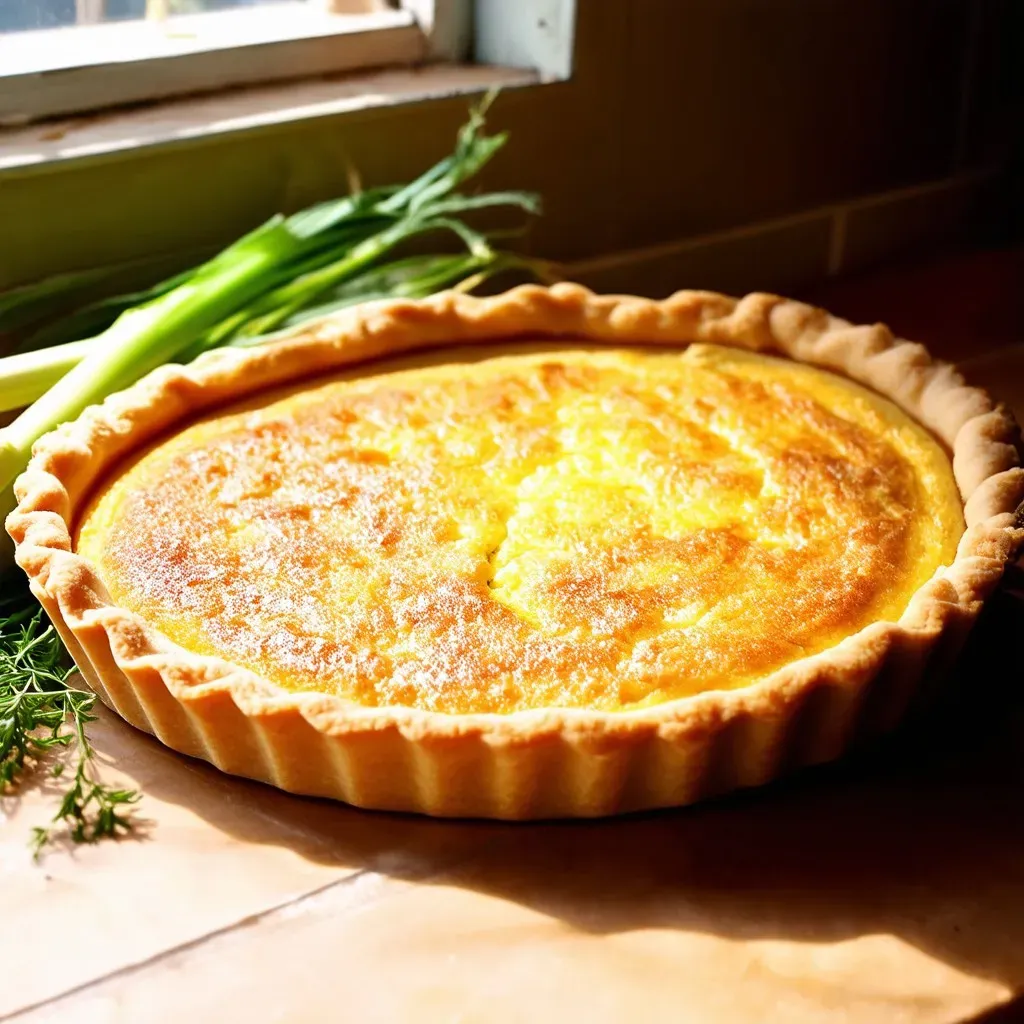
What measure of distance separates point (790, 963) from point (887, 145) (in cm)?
253

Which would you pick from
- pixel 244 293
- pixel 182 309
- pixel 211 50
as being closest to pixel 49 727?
pixel 182 309

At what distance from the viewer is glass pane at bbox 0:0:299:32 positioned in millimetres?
2480

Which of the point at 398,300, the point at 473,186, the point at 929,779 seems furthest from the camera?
the point at 473,186

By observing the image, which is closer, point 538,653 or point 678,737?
point 678,737

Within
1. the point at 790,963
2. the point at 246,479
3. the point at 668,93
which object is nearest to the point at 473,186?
the point at 668,93

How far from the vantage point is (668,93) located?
3.00 meters

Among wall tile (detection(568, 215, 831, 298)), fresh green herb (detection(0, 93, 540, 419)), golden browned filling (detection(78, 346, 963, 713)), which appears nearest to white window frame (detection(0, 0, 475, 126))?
fresh green herb (detection(0, 93, 540, 419))

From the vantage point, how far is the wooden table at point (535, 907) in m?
1.38

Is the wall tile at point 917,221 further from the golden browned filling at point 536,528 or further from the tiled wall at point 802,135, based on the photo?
the golden browned filling at point 536,528

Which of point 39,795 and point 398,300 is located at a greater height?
point 398,300

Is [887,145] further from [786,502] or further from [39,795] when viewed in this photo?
[39,795]

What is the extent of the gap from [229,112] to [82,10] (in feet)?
1.06

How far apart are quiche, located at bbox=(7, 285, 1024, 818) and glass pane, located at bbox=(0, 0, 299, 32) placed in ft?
2.58

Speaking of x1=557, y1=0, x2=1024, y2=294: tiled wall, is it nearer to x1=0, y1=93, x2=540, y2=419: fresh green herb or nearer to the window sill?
the window sill
